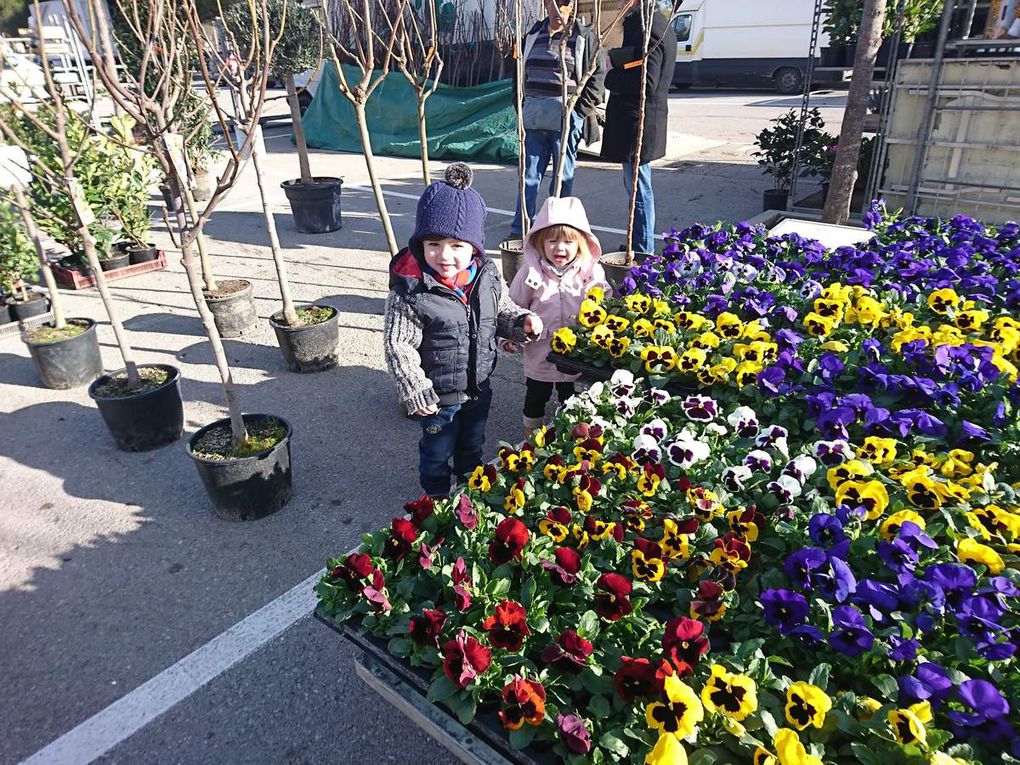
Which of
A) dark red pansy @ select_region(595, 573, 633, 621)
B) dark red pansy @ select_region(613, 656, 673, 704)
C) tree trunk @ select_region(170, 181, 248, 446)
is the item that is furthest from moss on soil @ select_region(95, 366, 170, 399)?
dark red pansy @ select_region(613, 656, 673, 704)

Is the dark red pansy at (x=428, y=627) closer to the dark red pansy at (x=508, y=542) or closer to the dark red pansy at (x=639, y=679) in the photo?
the dark red pansy at (x=508, y=542)

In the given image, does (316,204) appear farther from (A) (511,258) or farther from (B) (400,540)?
(B) (400,540)

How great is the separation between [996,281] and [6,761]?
14.9ft

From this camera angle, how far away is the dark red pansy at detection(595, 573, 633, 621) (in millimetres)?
1627

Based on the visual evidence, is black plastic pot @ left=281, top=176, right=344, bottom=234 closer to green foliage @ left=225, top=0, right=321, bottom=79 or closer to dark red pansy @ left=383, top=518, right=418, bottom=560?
green foliage @ left=225, top=0, right=321, bottom=79

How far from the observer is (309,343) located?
15.1 feet

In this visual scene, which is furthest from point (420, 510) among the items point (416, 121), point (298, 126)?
point (416, 121)

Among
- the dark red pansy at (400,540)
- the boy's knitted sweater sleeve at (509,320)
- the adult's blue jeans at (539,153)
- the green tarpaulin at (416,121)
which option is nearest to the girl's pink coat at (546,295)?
the boy's knitted sweater sleeve at (509,320)

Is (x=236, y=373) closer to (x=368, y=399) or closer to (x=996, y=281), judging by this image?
(x=368, y=399)

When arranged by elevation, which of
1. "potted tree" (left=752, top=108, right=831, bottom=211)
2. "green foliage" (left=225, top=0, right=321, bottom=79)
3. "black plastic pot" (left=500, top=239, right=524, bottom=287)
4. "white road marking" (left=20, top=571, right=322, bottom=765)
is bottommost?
"white road marking" (left=20, top=571, right=322, bottom=765)

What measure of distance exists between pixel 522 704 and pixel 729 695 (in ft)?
1.40

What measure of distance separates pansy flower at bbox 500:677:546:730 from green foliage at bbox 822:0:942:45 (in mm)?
6882

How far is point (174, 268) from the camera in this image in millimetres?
7098

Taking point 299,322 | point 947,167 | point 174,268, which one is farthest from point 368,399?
point 947,167
